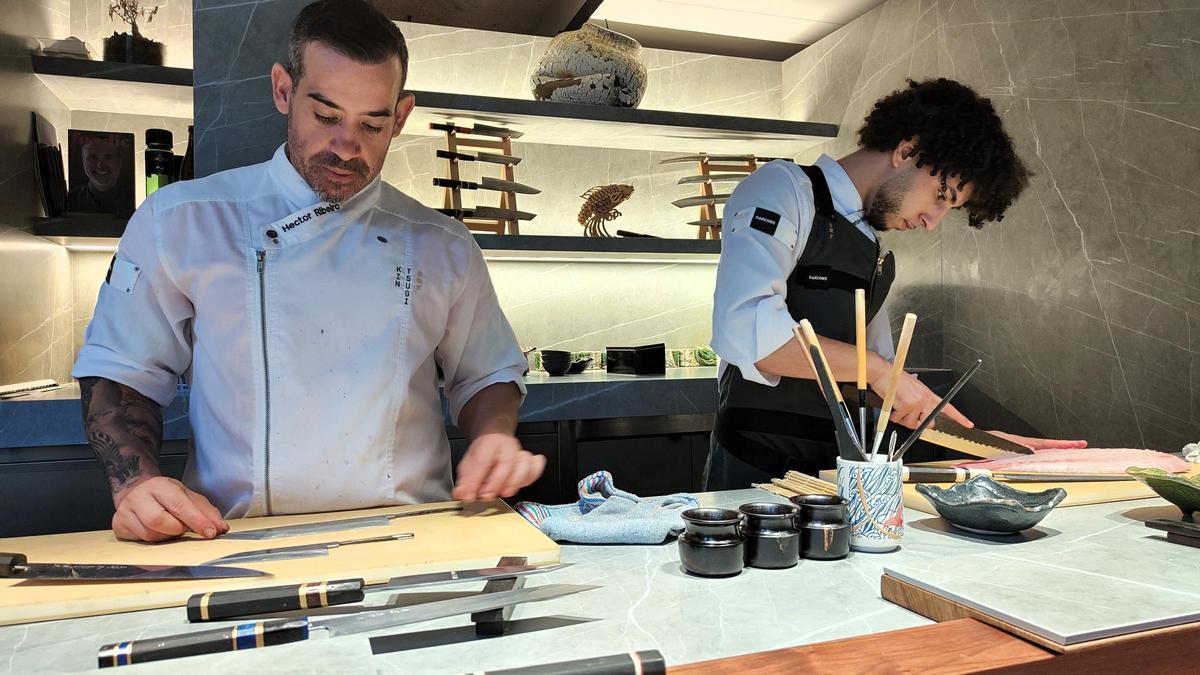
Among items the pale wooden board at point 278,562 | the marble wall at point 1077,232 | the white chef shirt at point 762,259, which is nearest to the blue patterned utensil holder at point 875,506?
the pale wooden board at point 278,562

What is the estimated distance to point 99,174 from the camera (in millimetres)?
2914

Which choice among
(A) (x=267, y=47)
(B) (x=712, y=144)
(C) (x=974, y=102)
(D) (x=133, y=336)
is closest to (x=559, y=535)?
(D) (x=133, y=336)

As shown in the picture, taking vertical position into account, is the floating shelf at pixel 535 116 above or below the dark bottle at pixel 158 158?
above

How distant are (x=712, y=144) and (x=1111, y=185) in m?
1.74

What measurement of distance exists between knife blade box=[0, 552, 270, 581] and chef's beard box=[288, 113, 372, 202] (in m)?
0.68

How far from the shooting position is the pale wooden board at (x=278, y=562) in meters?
0.90

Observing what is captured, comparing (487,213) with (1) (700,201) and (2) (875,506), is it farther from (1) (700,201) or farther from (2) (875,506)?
(2) (875,506)

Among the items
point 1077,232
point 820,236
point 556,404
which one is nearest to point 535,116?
point 556,404

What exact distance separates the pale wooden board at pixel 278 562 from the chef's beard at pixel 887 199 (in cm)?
128

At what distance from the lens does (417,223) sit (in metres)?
1.57

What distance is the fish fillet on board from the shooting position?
5.23ft

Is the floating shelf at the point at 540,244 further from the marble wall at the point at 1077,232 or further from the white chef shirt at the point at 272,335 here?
the white chef shirt at the point at 272,335

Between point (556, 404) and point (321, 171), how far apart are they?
1.66 metres

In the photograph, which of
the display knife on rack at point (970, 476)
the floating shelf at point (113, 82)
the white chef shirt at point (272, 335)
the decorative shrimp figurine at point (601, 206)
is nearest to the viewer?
the white chef shirt at point (272, 335)
